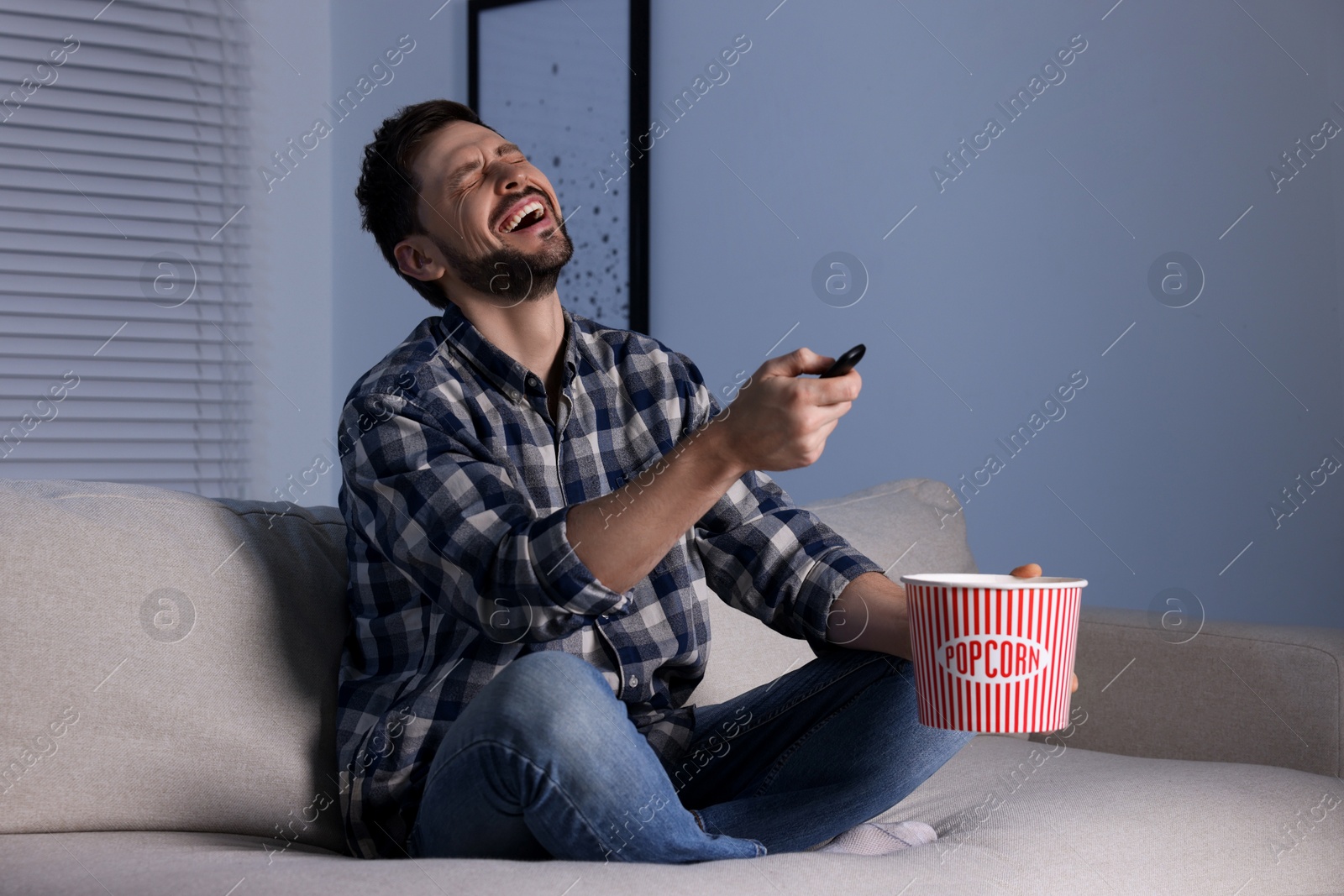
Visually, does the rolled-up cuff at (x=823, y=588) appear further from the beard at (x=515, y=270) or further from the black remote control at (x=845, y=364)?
the beard at (x=515, y=270)

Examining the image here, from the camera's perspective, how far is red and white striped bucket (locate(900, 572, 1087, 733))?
2.96 ft

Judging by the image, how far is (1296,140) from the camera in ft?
6.70

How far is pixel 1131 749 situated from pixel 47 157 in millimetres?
2614

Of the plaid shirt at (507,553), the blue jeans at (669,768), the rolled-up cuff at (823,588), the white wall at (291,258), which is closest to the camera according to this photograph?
the blue jeans at (669,768)

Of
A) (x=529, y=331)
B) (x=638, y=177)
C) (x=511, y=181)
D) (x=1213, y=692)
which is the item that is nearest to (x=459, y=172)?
(x=511, y=181)

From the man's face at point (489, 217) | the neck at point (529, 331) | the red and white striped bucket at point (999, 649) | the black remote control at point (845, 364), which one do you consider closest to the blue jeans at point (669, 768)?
the red and white striped bucket at point (999, 649)

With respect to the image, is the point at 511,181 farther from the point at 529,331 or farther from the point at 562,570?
the point at 562,570

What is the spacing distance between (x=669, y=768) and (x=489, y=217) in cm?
65

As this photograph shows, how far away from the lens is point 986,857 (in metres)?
1.10

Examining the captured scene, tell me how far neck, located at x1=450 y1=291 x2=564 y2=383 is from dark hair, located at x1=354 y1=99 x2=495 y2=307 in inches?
3.6

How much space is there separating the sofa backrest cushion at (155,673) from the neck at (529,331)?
340 mm

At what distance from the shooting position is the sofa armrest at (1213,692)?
1.49m

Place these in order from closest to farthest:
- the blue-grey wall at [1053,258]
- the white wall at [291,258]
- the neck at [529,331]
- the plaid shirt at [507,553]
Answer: the plaid shirt at [507,553] → the neck at [529,331] → the blue-grey wall at [1053,258] → the white wall at [291,258]

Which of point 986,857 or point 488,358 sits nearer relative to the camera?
point 986,857
